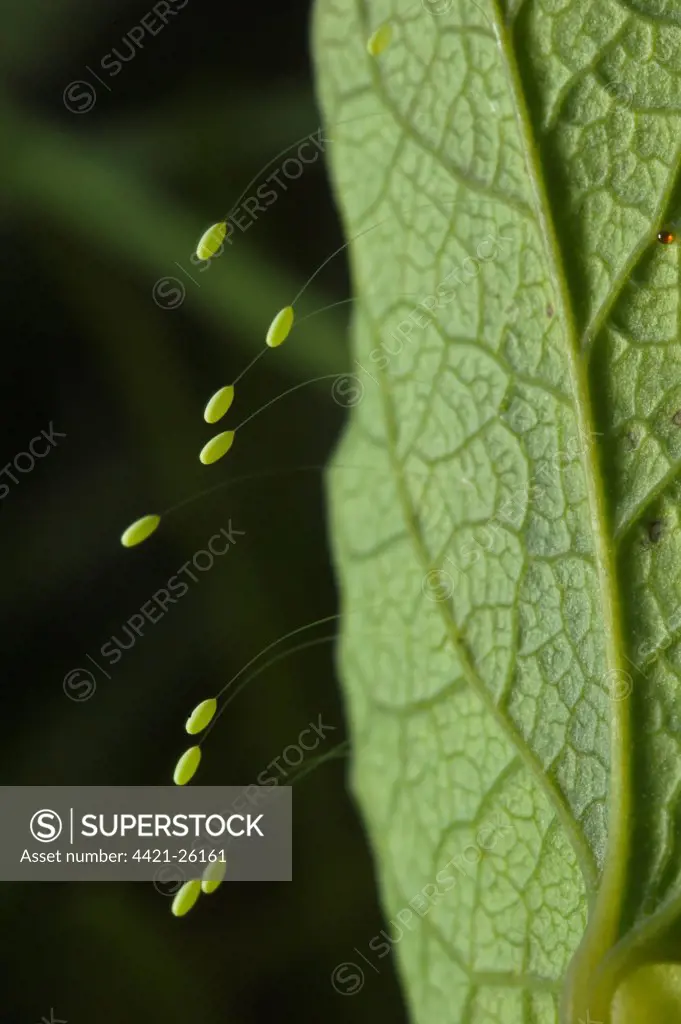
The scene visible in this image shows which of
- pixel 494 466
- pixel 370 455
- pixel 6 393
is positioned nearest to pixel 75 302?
pixel 6 393

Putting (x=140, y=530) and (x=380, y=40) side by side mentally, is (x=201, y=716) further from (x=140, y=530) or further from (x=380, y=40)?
(x=380, y=40)

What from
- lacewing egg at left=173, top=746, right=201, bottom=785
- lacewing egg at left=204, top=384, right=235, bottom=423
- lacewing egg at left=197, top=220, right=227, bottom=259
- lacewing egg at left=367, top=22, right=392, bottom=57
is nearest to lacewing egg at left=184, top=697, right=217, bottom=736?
lacewing egg at left=173, top=746, right=201, bottom=785

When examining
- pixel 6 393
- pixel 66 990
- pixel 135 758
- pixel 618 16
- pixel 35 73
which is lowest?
pixel 66 990

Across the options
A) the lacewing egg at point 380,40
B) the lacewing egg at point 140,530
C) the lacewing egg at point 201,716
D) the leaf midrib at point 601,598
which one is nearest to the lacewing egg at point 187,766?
the lacewing egg at point 201,716

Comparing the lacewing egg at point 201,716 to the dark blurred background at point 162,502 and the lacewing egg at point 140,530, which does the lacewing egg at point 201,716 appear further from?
the lacewing egg at point 140,530

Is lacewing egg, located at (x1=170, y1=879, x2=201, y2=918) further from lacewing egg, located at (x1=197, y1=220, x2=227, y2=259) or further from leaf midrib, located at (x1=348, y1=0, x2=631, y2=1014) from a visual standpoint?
lacewing egg, located at (x1=197, y1=220, x2=227, y2=259)

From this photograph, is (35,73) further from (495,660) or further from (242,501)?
(495,660)
